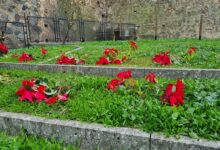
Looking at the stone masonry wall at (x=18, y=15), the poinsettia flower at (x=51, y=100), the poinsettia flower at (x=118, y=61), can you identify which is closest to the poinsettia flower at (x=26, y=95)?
the poinsettia flower at (x=51, y=100)

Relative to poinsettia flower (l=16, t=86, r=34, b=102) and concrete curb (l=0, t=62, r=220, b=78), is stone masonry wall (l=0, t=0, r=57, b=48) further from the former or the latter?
poinsettia flower (l=16, t=86, r=34, b=102)

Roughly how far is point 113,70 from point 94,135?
6.26 feet

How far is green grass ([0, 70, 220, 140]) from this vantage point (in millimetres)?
2078

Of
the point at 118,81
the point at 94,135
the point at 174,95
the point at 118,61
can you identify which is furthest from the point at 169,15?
the point at 94,135

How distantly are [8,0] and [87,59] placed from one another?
4834mm

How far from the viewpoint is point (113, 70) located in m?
3.97

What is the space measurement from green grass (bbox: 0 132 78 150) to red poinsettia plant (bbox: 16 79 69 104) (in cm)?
53

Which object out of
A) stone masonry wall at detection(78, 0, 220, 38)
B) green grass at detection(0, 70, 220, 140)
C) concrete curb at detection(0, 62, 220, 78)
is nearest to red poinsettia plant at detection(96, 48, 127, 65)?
concrete curb at detection(0, 62, 220, 78)

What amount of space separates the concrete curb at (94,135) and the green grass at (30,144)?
8cm

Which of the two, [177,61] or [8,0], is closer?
[177,61]

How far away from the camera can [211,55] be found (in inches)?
189

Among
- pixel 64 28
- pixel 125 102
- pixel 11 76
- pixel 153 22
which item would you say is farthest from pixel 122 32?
pixel 125 102

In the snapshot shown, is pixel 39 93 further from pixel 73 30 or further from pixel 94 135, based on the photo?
pixel 73 30

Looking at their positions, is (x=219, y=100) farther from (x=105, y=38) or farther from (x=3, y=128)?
(x=105, y=38)
